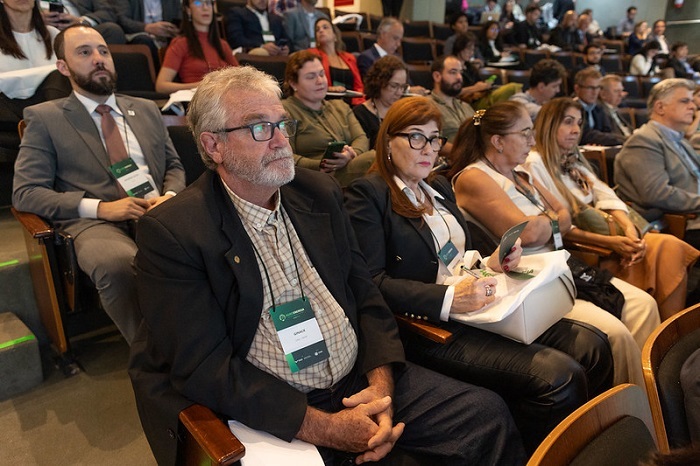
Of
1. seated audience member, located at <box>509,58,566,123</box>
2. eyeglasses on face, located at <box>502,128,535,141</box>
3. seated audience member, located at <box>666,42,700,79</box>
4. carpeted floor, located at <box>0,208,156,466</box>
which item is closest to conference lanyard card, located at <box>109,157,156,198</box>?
carpeted floor, located at <box>0,208,156,466</box>

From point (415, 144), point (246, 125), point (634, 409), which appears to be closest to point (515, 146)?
point (415, 144)

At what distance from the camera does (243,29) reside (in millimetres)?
4426

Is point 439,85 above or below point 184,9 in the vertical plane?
below

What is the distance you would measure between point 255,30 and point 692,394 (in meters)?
4.41

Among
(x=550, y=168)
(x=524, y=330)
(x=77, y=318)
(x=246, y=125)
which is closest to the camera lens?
(x=246, y=125)

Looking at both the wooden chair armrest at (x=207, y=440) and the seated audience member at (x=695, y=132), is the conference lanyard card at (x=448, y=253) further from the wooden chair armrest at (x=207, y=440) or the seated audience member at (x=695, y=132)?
the seated audience member at (x=695, y=132)

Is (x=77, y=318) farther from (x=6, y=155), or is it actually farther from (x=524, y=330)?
(x=524, y=330)

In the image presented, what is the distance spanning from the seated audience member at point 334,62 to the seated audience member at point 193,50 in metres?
0.77

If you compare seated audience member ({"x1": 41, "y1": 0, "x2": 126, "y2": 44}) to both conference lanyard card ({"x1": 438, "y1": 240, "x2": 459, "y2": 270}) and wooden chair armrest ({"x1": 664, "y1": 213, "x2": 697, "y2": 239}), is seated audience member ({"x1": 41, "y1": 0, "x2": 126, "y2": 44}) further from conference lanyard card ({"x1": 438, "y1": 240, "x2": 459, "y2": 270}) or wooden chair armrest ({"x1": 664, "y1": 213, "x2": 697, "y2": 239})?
wooden chair armrest ({"x1": 664, "y1": 213, "x2": 697, "y2": 239})

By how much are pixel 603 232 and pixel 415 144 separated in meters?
1.19

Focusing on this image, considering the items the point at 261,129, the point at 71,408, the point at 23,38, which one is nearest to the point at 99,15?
the point at 23,38

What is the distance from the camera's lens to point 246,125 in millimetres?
1227

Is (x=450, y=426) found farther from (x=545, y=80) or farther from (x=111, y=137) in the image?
(x=545, y=80)

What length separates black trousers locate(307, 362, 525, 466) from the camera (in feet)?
3.99
